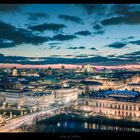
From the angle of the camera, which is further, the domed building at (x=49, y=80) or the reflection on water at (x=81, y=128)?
the domed building at (x=49, y=80)

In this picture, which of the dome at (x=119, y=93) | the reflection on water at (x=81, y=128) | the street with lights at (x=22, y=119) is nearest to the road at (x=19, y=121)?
the street with lights at (x=22, y=119)

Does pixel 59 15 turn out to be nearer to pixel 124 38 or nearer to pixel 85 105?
pixel 124 38

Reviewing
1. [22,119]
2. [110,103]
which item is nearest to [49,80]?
[22,119]

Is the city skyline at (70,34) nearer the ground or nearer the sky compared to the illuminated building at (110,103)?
nearer the sky

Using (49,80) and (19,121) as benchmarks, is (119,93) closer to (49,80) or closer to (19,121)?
(49,80)

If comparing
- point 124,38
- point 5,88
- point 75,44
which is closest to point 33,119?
point 5,88

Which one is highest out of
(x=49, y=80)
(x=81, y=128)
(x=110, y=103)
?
(x=49, y=80)

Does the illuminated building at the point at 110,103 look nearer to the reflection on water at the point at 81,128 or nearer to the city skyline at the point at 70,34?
the reflection on water at the point at 81,128
